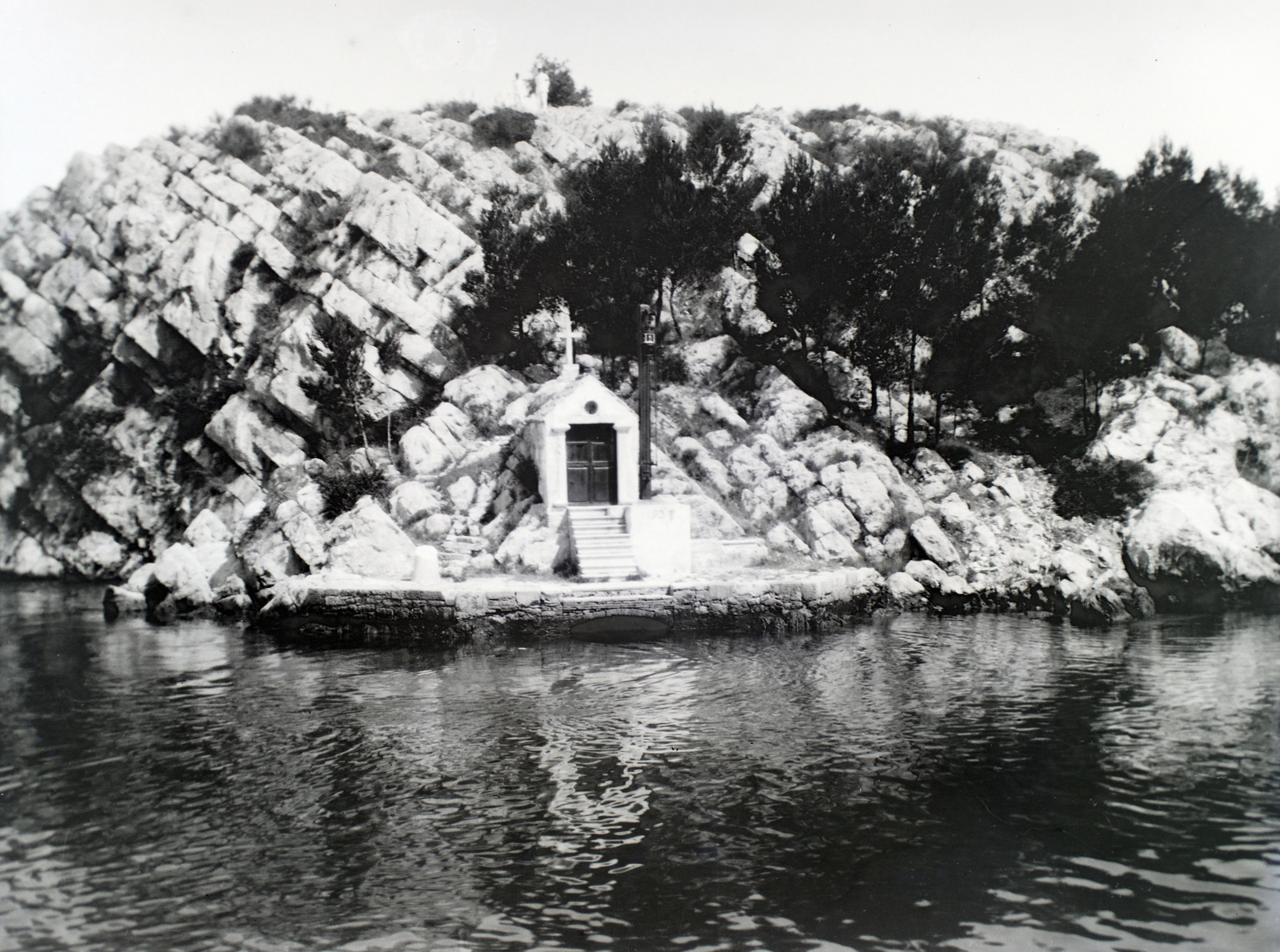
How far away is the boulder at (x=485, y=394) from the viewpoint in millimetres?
26422

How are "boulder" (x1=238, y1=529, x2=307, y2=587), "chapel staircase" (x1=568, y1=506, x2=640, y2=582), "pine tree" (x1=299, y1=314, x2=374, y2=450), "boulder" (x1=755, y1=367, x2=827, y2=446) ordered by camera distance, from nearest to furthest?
"chapel staircase" (x1=568, y1=506, x2=640, y2=582), "boulder" (x1=238, y1=529, x2=307, y2=587), "boulder" (x1=755, y1=367, x2=827, y2=446), "pine tree" (x1=299, y1=314, x2=374, y2=450)

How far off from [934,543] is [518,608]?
35.9 feet

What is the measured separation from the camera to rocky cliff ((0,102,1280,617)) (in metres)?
21.1

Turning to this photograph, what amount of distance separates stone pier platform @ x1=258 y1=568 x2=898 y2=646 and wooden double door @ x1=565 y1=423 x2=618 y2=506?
404 centimetres

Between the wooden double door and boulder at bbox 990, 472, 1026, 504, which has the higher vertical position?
the wooden double door

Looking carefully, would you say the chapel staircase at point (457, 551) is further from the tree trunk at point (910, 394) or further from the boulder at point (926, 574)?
the tree trunk at point (910, 394)

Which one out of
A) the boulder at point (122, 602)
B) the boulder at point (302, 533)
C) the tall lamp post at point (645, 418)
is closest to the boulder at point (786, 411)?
the tall lamp post at point (645, 418)

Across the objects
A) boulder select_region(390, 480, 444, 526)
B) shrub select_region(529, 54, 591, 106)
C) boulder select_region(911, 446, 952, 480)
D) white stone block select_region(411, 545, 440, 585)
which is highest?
shrub select_region(529, 54, 591, 106)

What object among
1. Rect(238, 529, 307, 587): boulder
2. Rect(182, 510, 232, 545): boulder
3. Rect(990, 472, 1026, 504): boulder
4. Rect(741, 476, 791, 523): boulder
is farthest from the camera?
Rect(990, 472, 1026, 504): boulder

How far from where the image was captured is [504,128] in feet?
105

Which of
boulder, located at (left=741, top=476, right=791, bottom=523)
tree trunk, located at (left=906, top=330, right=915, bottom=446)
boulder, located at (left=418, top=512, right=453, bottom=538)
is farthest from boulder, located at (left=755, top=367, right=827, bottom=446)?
boulder, located at (left=418, top=512, right=453, bottom=538)

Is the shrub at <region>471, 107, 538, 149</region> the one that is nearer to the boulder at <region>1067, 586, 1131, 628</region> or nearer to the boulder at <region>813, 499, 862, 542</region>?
the boulder at <region>813, 499, 862, 542</region>

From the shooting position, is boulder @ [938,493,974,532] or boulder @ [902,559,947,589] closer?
boulder @ [902,559,947,589]

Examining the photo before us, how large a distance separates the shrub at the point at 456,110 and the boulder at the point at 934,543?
23151mm
